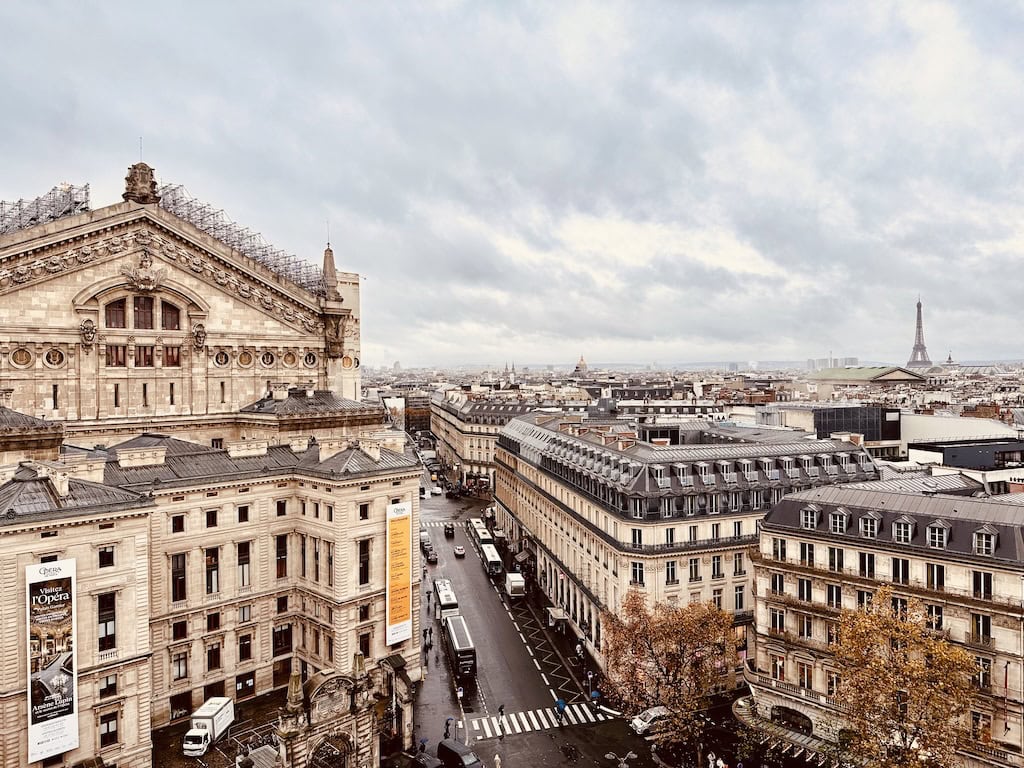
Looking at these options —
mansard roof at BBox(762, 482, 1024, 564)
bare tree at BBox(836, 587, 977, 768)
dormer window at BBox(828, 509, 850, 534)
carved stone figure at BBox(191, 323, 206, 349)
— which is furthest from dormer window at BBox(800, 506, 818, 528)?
carved stone figure at BBox(191, 323, 206, 349)

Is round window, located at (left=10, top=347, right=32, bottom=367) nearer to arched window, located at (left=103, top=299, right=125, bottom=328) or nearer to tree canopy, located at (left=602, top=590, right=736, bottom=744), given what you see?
arched window, located at (left=103, top=299, right=125, bottom=328)

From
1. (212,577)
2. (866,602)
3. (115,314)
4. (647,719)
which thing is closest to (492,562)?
(647,719)

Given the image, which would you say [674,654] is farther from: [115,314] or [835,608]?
[115,314]

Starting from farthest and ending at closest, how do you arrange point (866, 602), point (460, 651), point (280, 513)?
point (460, 651), point (280, 513), point (866, 602)

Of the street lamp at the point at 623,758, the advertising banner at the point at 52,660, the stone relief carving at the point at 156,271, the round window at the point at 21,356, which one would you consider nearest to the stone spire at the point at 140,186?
the stone relief carving at the point at 156,271

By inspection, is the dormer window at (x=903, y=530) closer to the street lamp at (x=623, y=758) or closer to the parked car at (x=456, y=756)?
Answer: the street lamp at (x=623, y=758)

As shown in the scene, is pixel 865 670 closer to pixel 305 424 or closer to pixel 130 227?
pixel 305 424
